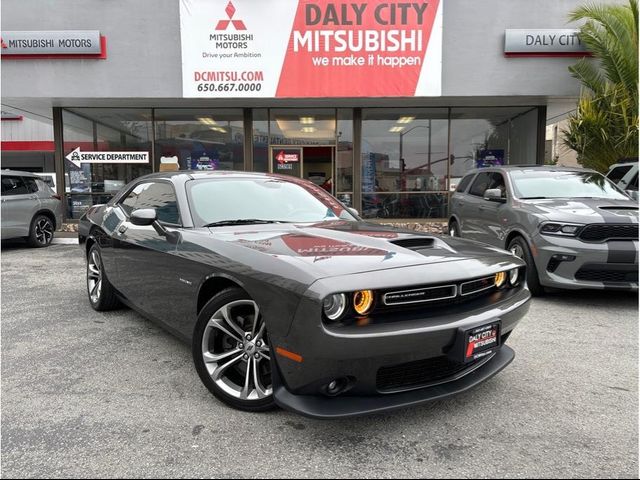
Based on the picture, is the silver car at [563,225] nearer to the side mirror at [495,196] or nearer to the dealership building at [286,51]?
the side mirror at [495,196]

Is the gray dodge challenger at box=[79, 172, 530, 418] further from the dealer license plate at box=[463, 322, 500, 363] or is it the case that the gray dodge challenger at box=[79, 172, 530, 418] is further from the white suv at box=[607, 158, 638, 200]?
the white suv at box=[607, 158, 638, 200]

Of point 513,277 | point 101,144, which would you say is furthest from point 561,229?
point 101,144

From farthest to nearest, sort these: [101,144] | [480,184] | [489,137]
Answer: [489,137]
[101,144]
[480,184]

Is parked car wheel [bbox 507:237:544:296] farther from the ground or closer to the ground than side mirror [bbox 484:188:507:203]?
closer to the ground

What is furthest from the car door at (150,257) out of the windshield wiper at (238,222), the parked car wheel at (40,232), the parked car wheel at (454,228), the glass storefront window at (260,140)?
the glass storefront window at (260,140)

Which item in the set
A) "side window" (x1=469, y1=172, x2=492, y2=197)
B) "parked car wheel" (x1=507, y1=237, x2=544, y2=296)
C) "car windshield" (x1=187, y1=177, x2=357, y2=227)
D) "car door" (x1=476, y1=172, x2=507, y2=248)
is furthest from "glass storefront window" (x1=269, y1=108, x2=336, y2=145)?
"car windshield" (x1=187, y1=177, x2=357, y2=227)

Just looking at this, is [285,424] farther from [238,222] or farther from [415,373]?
[238,222]

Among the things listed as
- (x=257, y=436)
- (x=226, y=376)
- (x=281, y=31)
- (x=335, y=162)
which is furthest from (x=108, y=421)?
(x=335, y=162)

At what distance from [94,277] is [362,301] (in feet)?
12.6

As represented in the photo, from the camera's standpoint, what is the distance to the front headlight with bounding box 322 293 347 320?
2.28 meters

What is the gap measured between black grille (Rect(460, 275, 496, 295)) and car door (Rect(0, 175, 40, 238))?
9624 mm

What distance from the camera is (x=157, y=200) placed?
410cm

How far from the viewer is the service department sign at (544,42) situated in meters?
10.7

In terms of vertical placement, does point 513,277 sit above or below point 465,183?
below
